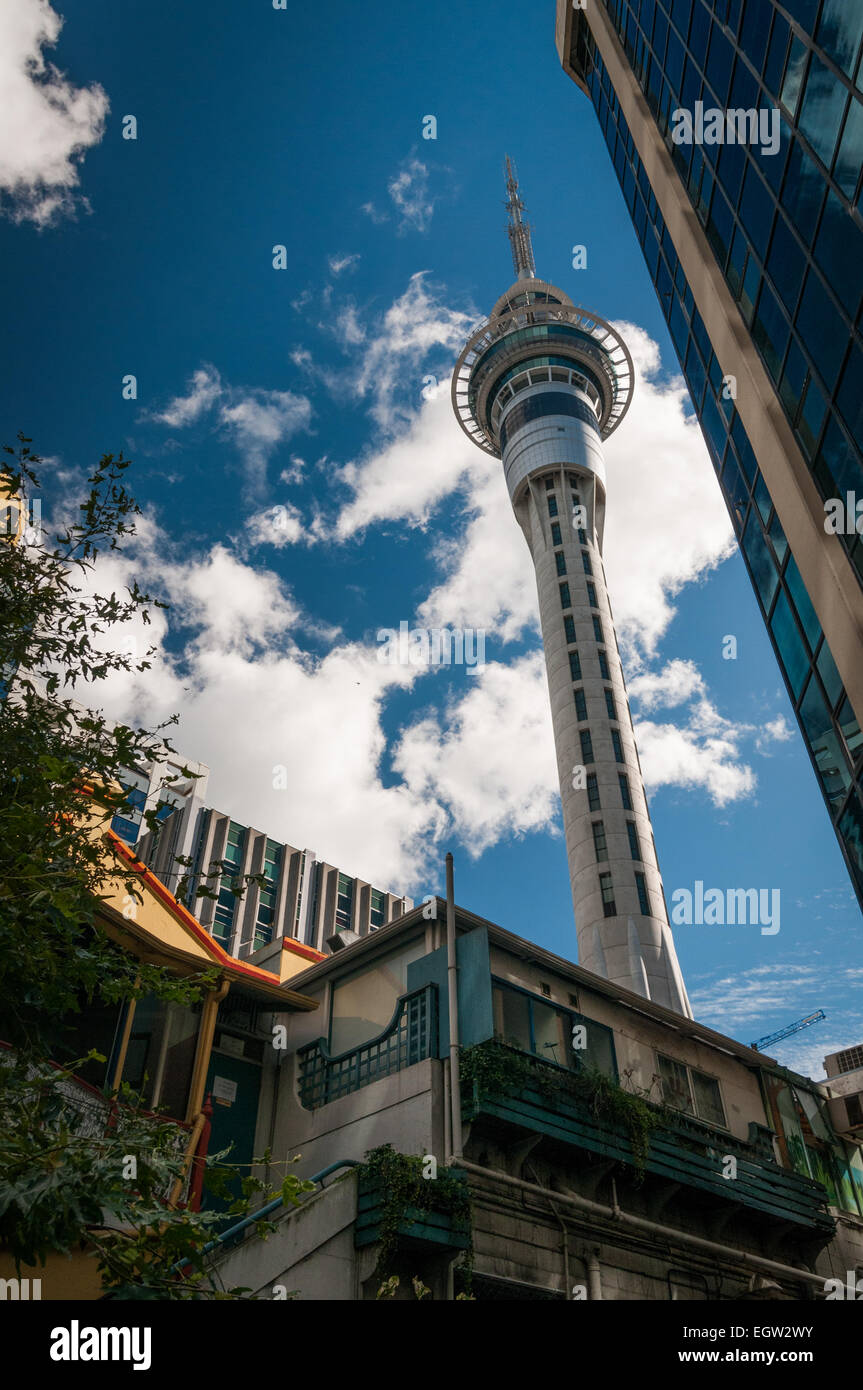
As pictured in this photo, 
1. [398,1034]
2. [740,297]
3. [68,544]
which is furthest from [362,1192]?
[740,297]

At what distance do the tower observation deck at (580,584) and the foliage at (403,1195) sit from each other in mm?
32997

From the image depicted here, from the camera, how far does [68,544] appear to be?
1013cm

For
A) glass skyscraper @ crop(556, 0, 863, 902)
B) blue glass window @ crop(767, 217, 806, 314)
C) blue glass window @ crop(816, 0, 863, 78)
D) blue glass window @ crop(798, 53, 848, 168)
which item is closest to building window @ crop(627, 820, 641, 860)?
glass skyscraper @ crop(556, 0, 863, 902)

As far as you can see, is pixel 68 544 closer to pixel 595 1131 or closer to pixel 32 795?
pixel 32 795

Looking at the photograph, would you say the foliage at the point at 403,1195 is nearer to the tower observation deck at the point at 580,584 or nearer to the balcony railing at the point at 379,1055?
the balcony railing at the point at 379,1055

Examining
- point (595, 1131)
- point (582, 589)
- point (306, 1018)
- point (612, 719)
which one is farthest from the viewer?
point (582, 589)

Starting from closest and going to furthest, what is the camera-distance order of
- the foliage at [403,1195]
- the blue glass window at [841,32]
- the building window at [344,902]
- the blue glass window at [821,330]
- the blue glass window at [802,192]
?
1. the blue glass window at [841,32]
2. the foliage at [403,1195]
3. the blue glass window at [821,330]
4. the blue glass window at [802,192]
5. the building window at [344,902]

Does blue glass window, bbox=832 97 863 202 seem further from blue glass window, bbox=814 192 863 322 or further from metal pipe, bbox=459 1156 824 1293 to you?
metal pipe, bbox=459 1156 824 1293

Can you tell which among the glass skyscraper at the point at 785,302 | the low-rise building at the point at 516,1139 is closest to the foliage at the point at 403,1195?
the low-rise building at the point at 516,1139

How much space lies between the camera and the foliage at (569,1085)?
16375 mm

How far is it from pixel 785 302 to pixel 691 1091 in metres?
17.9

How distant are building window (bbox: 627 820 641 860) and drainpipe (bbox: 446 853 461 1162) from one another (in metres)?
33.9
